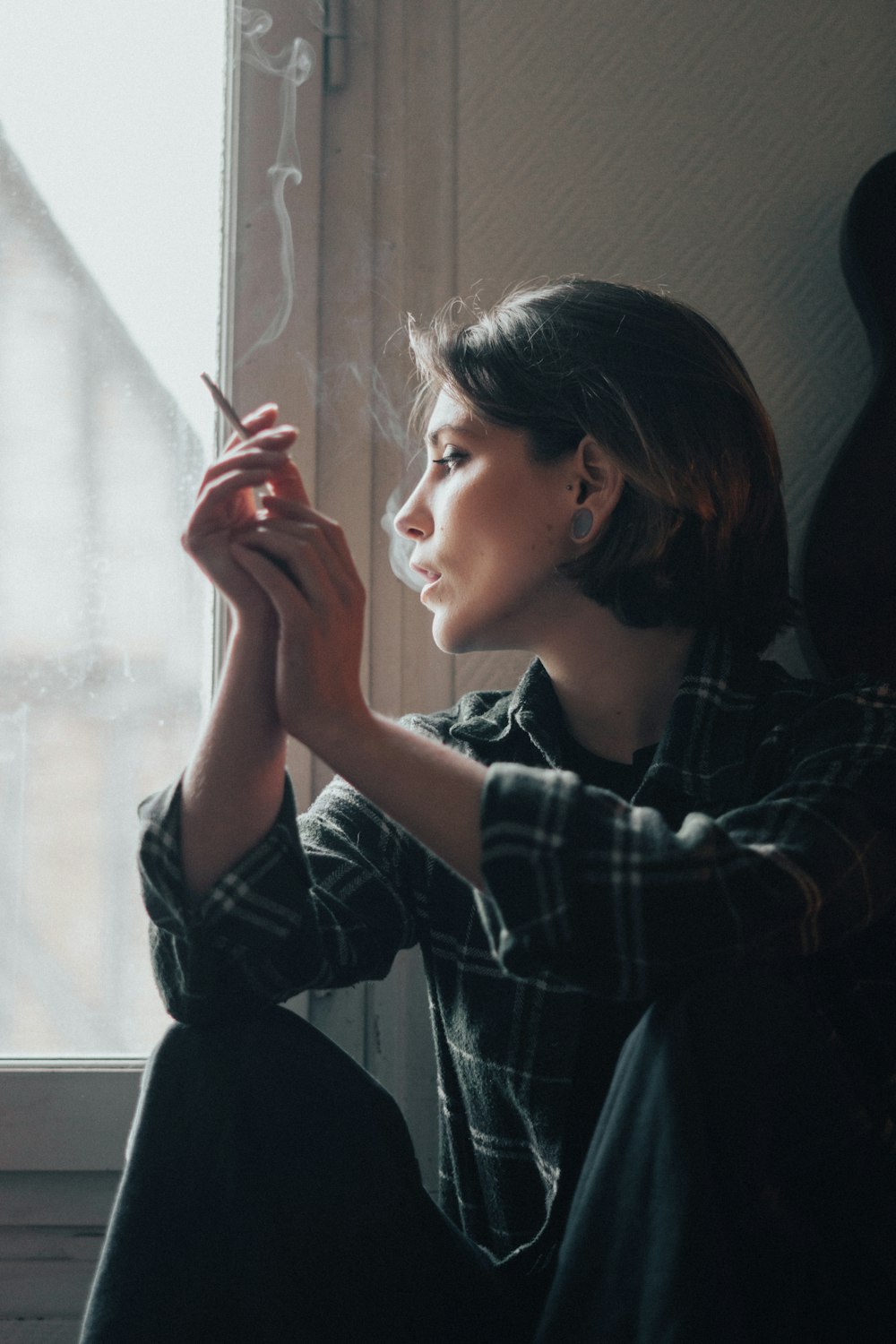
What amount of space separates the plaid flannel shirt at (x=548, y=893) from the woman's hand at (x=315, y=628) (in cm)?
12

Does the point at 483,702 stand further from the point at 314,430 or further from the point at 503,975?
the point at 314,430

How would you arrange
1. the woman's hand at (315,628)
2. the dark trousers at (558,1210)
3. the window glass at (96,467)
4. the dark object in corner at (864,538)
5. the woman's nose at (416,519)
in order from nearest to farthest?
the dark trousers at (558,1210) → the woman's hand at (315,628) → the woman's nose at (416,519) → the dark object in corner at (864,538) → the window glass at (96,467)

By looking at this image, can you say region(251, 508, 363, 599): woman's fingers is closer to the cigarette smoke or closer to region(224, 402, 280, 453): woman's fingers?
region(224, 402, 280, 453): woman's fingers

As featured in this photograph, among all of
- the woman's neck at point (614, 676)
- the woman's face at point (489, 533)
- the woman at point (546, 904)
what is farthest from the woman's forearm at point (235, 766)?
the woman's neck at point (614, 676)

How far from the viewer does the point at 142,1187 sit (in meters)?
0.77

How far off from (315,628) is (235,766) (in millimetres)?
148

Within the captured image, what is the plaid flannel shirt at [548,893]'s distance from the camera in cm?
71

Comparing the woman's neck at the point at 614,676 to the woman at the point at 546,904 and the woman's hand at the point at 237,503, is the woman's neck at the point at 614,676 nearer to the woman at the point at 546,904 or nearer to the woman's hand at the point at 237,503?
the woman at the point at 546,904

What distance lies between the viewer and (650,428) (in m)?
1.04

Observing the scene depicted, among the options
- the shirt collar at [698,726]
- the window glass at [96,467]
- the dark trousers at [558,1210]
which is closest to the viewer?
the dark trousers at [558,1210]

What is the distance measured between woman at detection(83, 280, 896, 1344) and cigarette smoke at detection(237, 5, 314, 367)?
0.89 feet

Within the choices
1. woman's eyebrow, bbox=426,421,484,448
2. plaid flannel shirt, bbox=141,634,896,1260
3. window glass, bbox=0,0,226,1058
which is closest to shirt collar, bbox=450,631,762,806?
plaid flannel shirt, bbox=141,634,896,1260

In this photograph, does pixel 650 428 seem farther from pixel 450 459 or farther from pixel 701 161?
pixel 701 161

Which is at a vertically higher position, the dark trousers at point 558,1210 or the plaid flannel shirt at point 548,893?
the plaid flannel shirt at point 548,893
